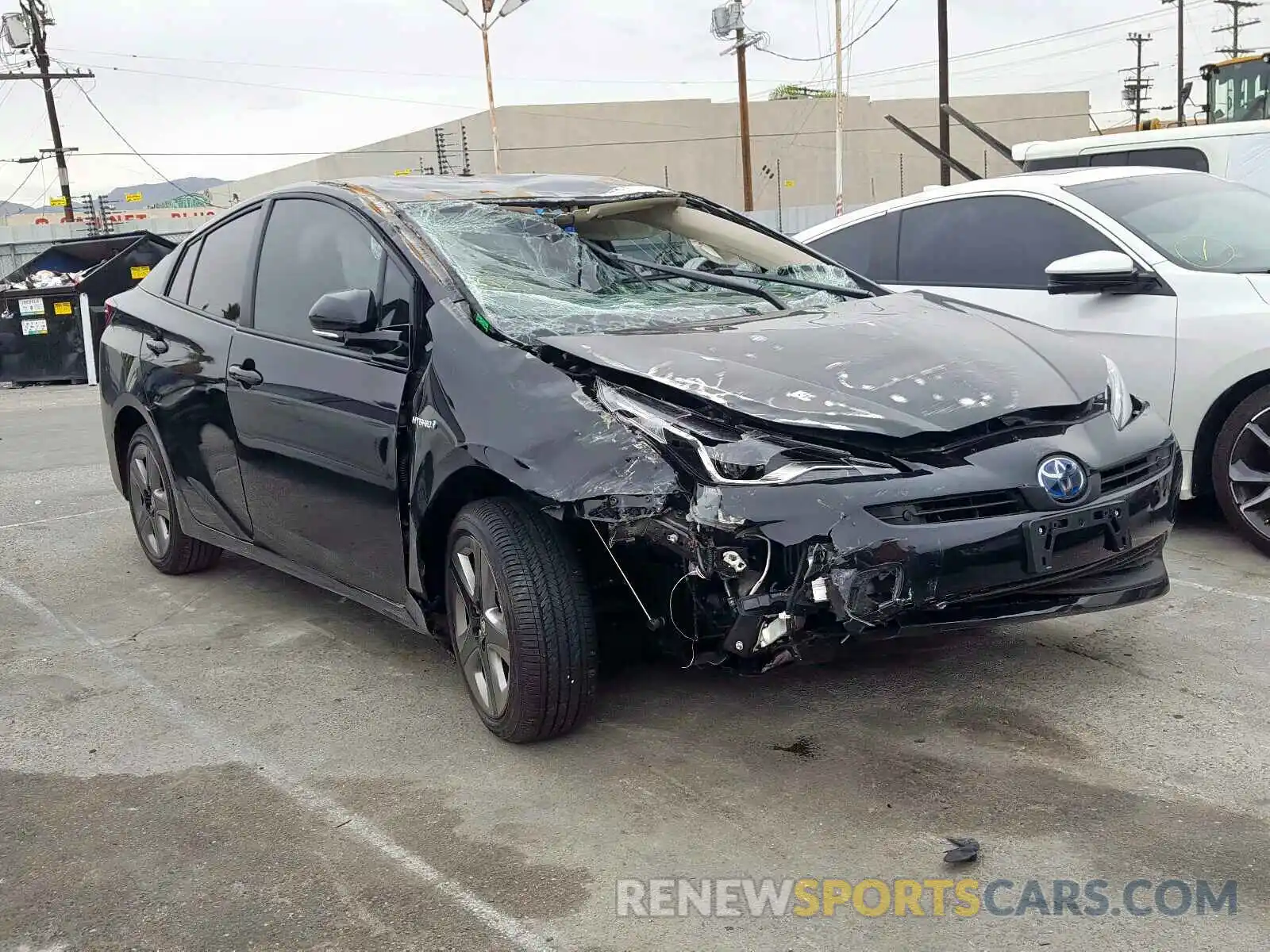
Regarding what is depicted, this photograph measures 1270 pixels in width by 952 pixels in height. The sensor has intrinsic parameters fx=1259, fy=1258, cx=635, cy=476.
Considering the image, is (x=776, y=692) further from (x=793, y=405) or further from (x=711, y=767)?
(x=793, y=405)

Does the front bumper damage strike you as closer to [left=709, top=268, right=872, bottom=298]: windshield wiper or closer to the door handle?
[left=709, top=268, right=872, bottom=298]: windshield wiper

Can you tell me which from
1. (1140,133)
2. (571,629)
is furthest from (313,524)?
(1140,133)

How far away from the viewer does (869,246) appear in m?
6.57

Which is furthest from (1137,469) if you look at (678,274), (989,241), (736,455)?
(989,241)

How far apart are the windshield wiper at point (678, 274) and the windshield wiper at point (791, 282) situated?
0.31 feet

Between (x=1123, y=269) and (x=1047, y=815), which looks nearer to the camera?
(x=1047, y=815)

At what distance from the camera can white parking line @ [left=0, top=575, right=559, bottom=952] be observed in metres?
2.66

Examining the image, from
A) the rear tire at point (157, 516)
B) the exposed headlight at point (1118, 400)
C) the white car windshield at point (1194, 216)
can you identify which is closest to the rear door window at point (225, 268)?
the rear tire at point (157, 516)

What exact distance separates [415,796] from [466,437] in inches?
38.2

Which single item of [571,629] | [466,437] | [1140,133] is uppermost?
[1140,133]

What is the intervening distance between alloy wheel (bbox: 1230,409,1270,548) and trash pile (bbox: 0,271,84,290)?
14810mm

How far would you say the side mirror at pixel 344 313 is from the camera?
3838 mm

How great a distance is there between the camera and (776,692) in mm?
3881

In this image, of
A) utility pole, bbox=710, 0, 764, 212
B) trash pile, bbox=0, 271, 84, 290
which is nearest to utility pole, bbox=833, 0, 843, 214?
utility pole, bbox=710, 0, 764, 212
